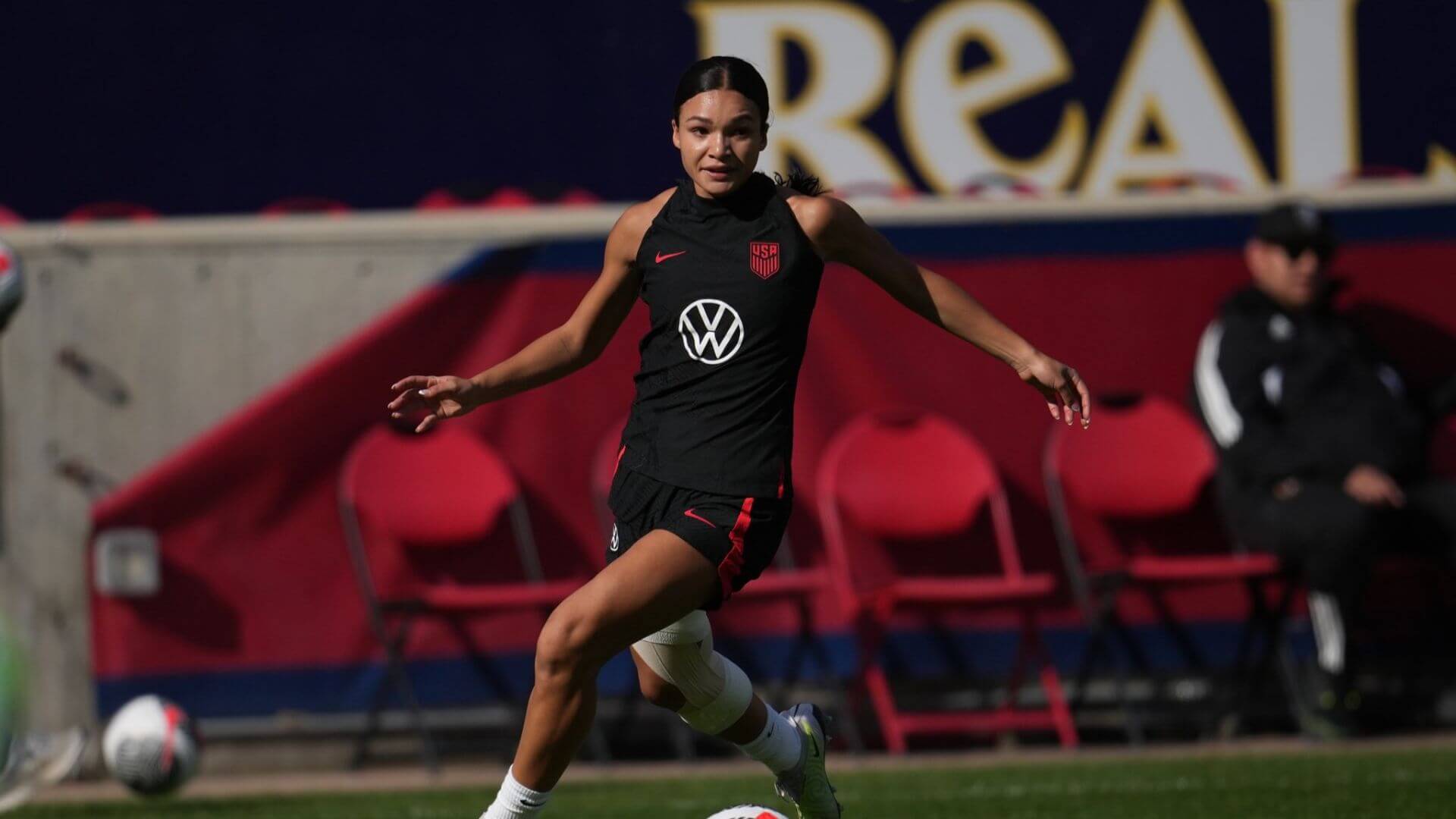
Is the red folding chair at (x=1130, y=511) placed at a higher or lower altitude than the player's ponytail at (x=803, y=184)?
lower

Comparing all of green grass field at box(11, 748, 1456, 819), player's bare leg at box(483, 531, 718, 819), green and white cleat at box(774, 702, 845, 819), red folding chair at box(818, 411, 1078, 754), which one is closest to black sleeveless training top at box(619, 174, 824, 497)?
player's bare leg at box(483, 531, 718, 819)

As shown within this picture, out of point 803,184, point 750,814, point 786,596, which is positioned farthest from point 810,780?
point 786,596

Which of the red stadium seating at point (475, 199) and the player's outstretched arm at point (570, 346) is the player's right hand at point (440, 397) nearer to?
the player's outstretched arm at point (570, 346)

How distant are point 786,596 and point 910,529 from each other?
612 mm

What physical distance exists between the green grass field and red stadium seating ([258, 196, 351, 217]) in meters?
4.36

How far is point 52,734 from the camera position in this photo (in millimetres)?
8156

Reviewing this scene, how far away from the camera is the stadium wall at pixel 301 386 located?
8.27m

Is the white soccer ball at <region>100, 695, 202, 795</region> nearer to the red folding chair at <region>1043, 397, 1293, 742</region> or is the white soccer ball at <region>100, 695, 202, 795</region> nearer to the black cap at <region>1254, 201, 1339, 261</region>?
the red folding chair at <region>1043, 397, 1293, 742</region>

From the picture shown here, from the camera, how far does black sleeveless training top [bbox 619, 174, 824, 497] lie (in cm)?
488

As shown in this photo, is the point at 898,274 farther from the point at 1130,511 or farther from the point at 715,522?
the point at 1130,511

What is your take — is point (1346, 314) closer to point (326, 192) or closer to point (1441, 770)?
point (1441, 770)

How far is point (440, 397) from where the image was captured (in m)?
5.01

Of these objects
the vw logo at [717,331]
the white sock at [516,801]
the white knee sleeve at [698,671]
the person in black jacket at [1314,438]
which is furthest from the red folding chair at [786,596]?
the white sock at [516,801]

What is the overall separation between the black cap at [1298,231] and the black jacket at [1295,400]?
0.74 feet
